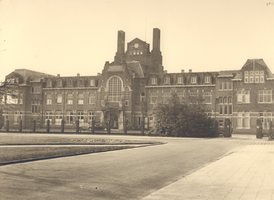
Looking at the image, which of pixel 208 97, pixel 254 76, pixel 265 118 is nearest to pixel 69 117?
pixel 208 97

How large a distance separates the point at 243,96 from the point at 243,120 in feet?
12.6

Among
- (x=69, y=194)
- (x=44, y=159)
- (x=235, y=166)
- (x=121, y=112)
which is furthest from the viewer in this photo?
(x=121, y=112)

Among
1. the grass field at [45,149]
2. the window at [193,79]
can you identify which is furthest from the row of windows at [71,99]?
the grass field at [45,149]

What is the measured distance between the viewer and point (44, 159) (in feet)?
49.5

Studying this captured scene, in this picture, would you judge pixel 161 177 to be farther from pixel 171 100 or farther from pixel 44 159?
pixel 171 100

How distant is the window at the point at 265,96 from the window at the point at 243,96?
1807mm

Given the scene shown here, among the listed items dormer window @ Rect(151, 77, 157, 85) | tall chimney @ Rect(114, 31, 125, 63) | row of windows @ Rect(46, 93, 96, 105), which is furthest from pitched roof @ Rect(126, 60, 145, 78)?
row of windows @ Rect(46, 93, 96, 105)

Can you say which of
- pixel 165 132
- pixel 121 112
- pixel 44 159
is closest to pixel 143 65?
pixel 121 112

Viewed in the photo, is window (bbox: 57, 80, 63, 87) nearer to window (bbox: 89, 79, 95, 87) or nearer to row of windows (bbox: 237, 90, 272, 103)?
window (bbox: 89, 79, 95, 87)

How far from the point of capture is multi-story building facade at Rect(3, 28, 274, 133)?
5403 centimetres

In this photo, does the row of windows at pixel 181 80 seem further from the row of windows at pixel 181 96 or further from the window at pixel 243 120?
the window at pixel 243 120

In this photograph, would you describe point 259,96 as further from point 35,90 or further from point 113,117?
point 35,90

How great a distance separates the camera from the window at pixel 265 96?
174ft

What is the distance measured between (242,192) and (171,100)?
34.5m
